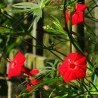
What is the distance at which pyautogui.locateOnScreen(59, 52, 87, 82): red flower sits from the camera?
1279mm

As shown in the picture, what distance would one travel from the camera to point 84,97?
1.42 m

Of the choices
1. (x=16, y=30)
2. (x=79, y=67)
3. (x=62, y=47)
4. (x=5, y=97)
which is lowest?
(x=5, y=97)

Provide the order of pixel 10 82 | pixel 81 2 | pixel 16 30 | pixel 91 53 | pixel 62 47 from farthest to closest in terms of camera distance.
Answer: pixel 62 47
pixel 10 82
pixel 91 53
pixel 81 2
pixel 16 30

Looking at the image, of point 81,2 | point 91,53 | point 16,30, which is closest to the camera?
point 16,30

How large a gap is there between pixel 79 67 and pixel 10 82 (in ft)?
3.88

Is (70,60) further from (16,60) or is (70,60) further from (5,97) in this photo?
(5,97)

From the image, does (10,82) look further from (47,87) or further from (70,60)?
(70,60)

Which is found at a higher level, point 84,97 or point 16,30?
point 16,30

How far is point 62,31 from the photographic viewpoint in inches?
55.8

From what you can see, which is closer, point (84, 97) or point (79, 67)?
point (79, 67)

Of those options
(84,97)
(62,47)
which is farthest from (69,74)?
(62,47)

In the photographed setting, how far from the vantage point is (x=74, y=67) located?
133 centimetres

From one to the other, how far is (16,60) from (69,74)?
13.1 inches

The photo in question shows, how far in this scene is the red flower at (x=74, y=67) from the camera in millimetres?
1279
